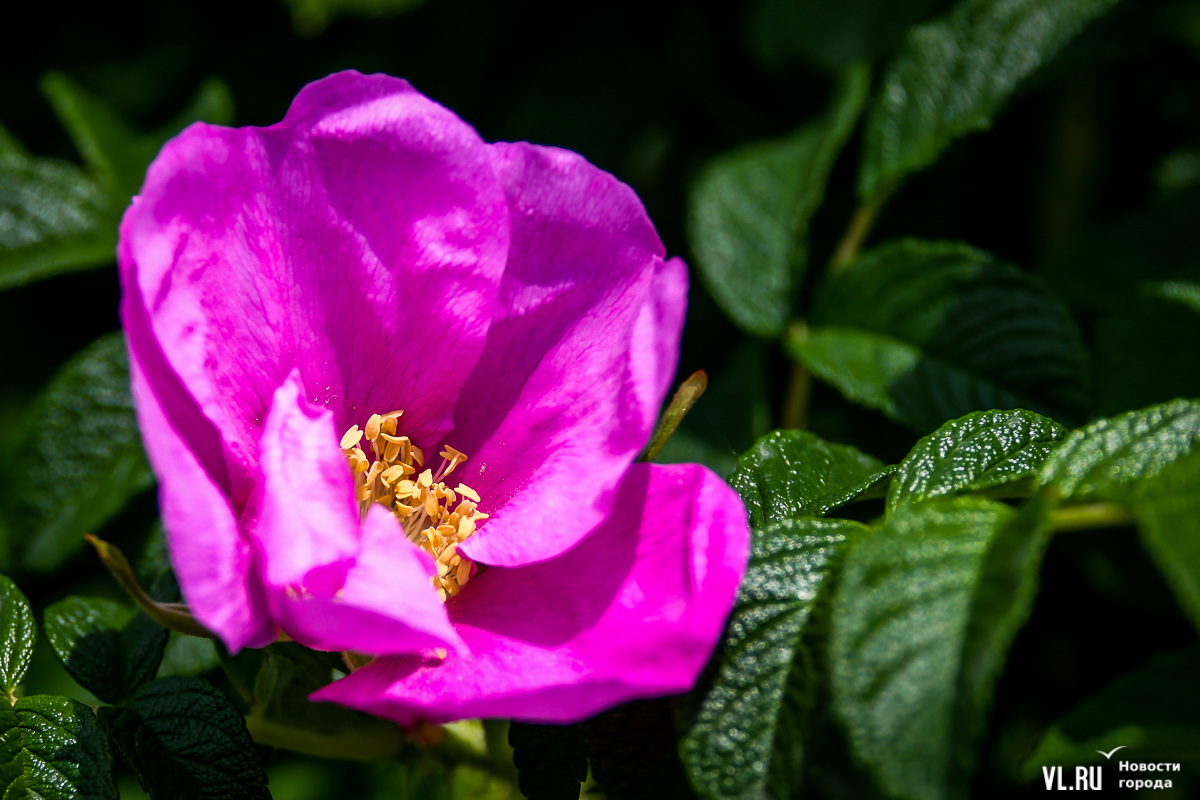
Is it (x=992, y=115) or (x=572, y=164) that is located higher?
(x=992, y=115)

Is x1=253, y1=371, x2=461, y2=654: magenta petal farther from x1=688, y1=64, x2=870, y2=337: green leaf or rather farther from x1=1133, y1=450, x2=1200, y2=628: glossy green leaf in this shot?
x1=688, y1=64, x2=870, y2=337: green leaf

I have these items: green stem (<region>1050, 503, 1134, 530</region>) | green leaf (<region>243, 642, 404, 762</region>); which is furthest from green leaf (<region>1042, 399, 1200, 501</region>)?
green leaf (<region>243, 642, 404, 762</region>)

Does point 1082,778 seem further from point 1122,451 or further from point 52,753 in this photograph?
point 52,753

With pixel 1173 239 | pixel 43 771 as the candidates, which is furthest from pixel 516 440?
pixel 1173 239

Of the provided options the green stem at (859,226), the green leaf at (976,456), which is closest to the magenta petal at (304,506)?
the green leaf at (976,456)

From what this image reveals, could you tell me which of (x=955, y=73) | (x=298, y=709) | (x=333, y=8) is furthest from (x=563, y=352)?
(x=333, y=8)

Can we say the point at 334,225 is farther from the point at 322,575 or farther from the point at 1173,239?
the point at 1173,239

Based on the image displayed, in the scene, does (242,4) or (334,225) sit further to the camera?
(242,4)

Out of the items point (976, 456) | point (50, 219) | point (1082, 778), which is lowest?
point (1082, 778)
